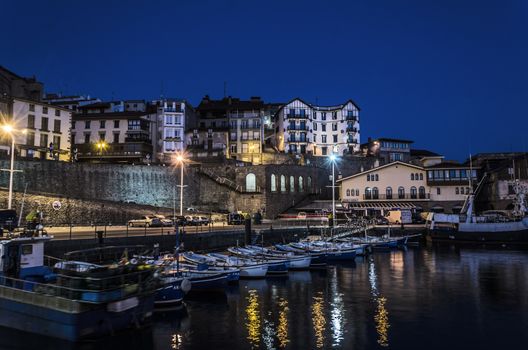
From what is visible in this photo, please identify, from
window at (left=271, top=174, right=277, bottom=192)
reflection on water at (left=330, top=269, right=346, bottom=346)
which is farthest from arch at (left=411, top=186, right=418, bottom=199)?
reflection on water at (left=330, top=269, right=346, bottom=346)

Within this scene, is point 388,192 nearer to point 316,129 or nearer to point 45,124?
point 316,129

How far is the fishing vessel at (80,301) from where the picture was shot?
55.8ft

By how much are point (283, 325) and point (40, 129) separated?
2630 inches

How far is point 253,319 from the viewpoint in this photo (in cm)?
2173

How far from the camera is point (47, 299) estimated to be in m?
17.2

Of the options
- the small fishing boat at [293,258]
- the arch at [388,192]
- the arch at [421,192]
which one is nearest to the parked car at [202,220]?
the small fishing boat at [293,258]

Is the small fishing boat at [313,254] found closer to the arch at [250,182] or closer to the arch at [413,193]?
the arch at [250,182]

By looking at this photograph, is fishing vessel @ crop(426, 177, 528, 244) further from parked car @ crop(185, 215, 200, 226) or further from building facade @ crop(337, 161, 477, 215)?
parked car @ crop(185, 215, 200, 226)

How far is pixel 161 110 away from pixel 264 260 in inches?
2683

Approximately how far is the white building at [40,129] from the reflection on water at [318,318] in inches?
2323

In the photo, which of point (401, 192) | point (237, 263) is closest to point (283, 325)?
point (237, 263)

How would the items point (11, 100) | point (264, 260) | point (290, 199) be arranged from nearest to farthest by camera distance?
point (264, 260), point (11, 100), point (290, 199)

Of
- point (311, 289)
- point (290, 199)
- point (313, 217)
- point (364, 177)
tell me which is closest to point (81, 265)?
point (311, 289)

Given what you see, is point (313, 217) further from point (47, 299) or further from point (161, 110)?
point (47, 299)
